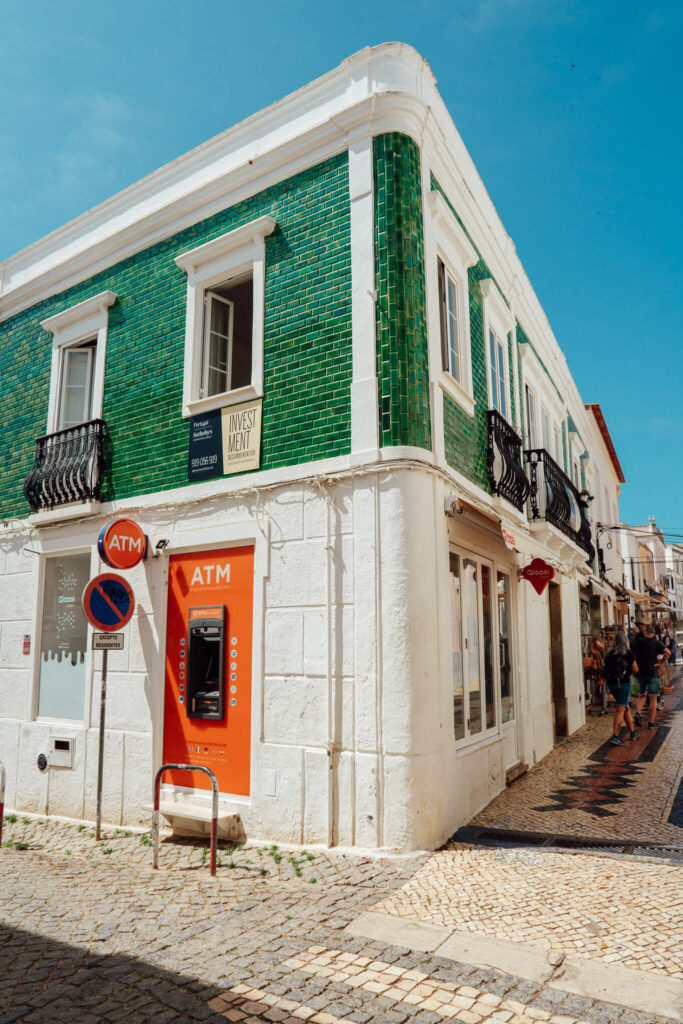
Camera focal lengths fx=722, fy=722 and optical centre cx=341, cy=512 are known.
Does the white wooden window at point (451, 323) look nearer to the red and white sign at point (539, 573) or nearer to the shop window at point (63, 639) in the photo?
the red and white sign at point (539, 573)

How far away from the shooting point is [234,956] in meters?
4.07

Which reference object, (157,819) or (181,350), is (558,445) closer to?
(181,350)

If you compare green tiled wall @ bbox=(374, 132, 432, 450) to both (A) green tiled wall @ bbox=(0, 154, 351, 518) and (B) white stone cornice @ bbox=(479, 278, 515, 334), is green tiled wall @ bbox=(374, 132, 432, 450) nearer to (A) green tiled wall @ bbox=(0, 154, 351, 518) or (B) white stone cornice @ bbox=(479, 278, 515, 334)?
(A) green tiled wall @ bbox=(0, 154, 351, 518)

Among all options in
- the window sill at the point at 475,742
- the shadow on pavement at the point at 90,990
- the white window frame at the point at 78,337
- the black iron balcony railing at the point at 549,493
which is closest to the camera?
the shadow on pavement at the point at 90,990

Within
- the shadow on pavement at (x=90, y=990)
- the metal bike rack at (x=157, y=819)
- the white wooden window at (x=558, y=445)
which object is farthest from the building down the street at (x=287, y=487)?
the white wooden window at (x=558, y=445)

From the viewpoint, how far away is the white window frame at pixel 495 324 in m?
9.59

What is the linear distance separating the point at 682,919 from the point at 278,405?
5.33 metres

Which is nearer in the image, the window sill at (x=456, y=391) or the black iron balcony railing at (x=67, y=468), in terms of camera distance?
the window sill at (x=456, y=391)

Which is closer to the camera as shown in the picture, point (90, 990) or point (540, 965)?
point (90, 990)

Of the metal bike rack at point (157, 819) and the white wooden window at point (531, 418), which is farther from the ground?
the white wooden window at point (531, 418)

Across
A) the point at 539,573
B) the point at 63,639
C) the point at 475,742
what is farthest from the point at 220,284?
the point at 475,742

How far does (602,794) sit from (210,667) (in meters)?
4.58

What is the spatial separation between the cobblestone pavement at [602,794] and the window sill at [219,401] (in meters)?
4.83

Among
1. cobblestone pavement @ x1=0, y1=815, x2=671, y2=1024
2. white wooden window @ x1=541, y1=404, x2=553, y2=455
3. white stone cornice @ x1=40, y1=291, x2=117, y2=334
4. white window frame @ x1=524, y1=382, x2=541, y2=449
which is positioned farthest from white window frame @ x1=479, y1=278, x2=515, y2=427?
cobblestone pavement @ x1=0, y1=815, x2=671, y2=1024
